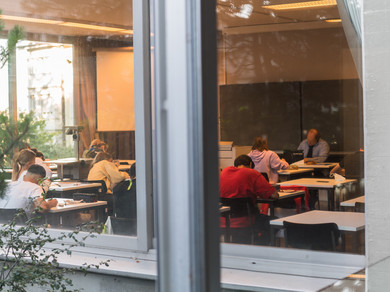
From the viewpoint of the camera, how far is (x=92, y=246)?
533cm

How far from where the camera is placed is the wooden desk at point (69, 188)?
5398mm

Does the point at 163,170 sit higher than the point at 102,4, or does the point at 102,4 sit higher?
the point at 102,4

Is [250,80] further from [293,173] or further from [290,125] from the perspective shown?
[293,173]

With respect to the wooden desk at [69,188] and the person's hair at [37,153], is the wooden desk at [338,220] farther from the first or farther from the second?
the person's hair at [37,153]

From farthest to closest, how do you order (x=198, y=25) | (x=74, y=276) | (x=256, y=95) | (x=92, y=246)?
1. (x=256, y=95)
2. (x=92, y=246)
3. (x=74, y=276)
4. (x=198, y=25)

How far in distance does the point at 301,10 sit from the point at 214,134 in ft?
32.1

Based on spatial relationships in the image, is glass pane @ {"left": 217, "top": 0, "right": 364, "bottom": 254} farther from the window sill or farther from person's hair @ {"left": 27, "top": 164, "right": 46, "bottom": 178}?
person's hair @ {"left": 27, "top": 164, "right": 46, "bottom": 178}

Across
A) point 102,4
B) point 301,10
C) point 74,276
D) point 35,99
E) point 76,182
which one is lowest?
point 74,276

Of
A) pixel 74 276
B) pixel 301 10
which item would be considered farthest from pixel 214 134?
pixel 301 10

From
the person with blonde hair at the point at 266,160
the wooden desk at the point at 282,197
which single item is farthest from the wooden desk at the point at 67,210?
the person with blonde hair at the point at 266,160

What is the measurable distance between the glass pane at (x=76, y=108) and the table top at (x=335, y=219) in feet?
4.40

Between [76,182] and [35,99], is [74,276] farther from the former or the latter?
[35,99]

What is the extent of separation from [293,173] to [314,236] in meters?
3.94

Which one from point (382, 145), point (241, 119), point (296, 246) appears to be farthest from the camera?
point (241, 119)
